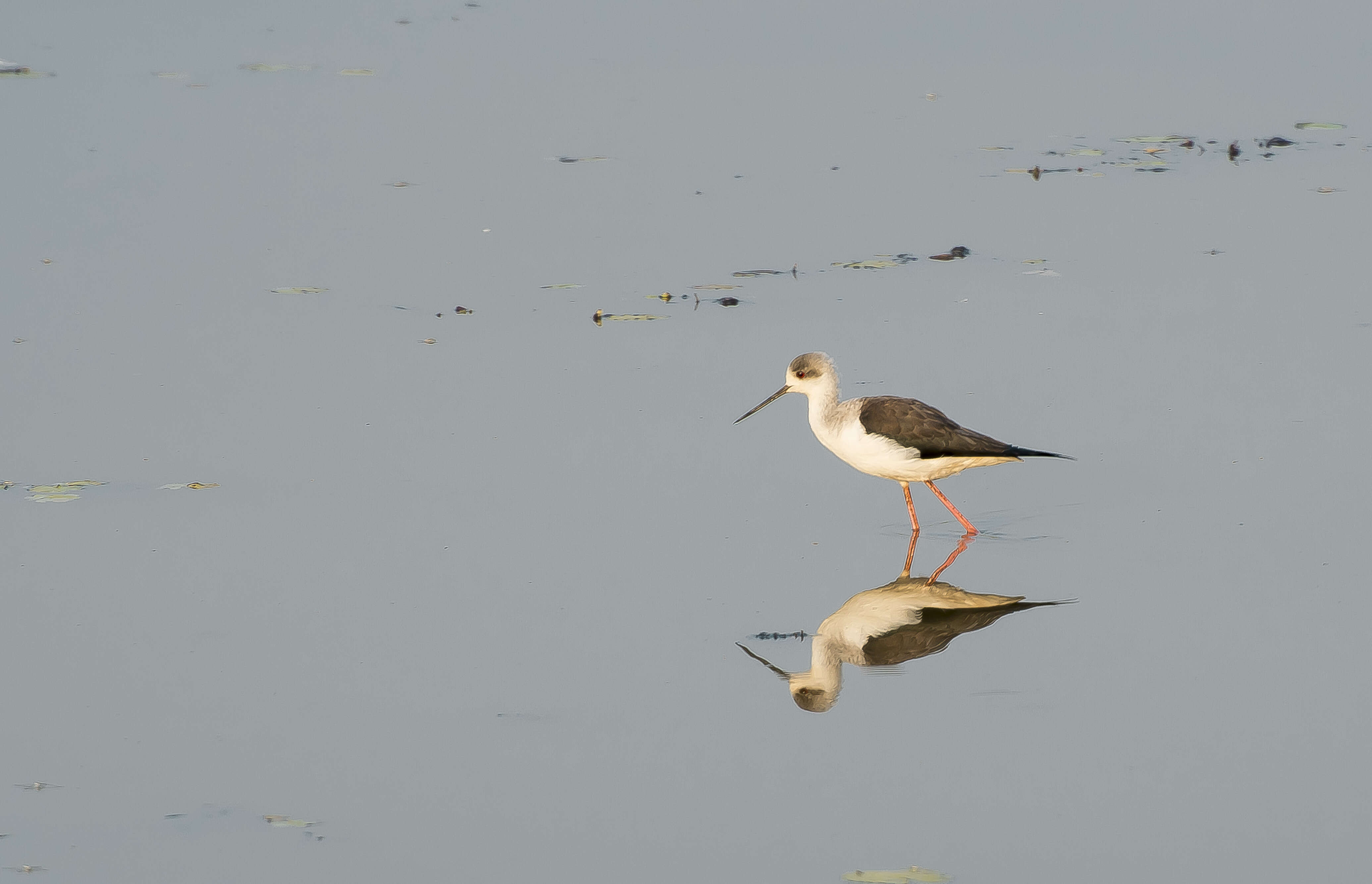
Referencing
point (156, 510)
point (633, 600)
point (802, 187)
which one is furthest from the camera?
point (802, 187)

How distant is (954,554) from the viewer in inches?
320

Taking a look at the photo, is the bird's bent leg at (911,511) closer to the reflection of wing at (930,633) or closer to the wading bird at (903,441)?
the wading bird at (903,441)

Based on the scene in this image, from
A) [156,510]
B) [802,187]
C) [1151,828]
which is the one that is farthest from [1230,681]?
[802,187]

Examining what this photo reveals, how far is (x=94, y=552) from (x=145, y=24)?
1170 centimetres

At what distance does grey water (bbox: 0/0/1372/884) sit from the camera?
572 centimetres

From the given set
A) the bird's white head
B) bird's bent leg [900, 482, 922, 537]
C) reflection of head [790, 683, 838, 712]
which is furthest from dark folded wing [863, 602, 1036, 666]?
the bird's white head

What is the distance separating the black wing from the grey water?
1.38 feet

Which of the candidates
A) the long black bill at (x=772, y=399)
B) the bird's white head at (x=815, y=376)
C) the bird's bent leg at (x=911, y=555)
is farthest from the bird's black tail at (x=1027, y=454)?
the long black bill at (x=772, y=399)

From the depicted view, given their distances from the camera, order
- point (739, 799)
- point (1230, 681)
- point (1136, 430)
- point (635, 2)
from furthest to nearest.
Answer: point (635, 2) → point (1136, 430) → point (1230, 681) → point (739, 799)

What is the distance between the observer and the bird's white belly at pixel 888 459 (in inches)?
332

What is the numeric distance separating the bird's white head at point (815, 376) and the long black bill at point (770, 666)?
7.61ft

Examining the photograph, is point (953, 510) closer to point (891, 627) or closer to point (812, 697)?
point (891, 627)

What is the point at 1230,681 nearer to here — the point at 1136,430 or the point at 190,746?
the point at 1136,430

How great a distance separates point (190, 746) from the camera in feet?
19.7
